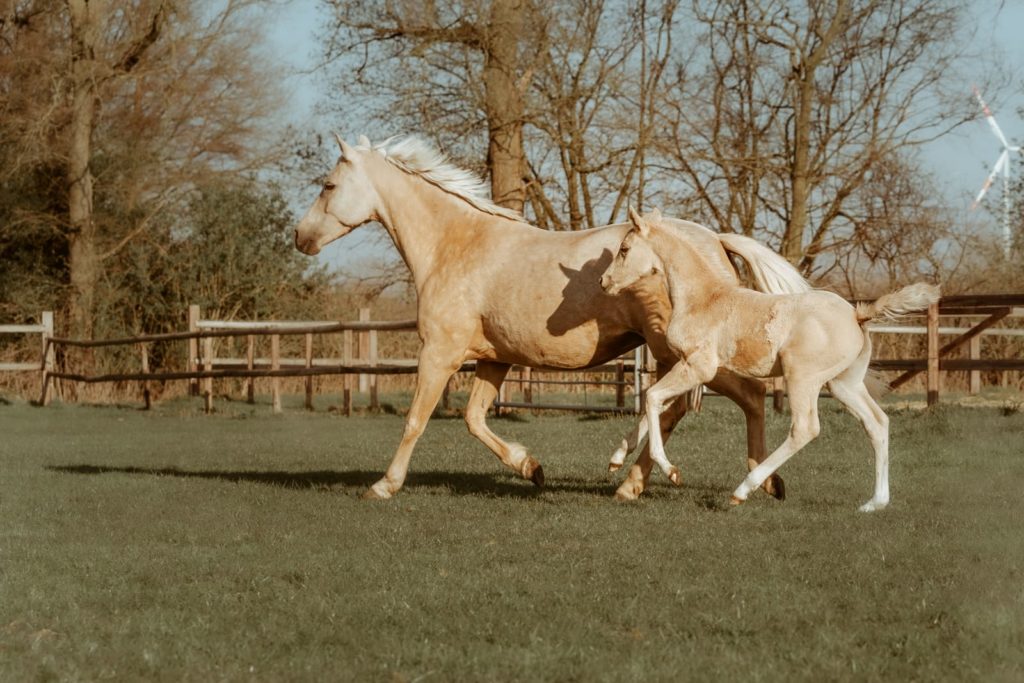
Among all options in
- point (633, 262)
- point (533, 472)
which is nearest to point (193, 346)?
point (533, 472)

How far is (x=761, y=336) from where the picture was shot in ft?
24.4

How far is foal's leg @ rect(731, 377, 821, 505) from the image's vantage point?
732cm

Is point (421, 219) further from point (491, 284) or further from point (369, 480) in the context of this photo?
point (369, 480)

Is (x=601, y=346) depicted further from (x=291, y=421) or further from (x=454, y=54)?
(x=454, y=54)

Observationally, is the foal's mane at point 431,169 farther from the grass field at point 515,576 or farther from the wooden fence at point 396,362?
the wooden fence at point 396,362

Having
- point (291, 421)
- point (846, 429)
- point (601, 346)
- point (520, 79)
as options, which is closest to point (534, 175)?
point (520, 79)

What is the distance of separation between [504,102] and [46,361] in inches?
451

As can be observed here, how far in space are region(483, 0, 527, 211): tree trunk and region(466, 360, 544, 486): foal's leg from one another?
1097 centimetres

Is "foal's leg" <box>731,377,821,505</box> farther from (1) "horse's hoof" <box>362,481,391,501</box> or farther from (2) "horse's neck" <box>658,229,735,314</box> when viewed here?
(1) "horse's hoof" <box>362,481,391,501</box>

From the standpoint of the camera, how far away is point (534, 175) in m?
21.9

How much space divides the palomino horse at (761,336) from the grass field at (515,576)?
478 millimetres

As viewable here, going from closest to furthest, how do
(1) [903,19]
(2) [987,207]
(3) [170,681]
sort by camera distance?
(3) [170,681] < (1) [903,19] < (2) [987,207]

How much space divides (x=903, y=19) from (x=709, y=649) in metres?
20.5

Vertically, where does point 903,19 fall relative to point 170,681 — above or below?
above
